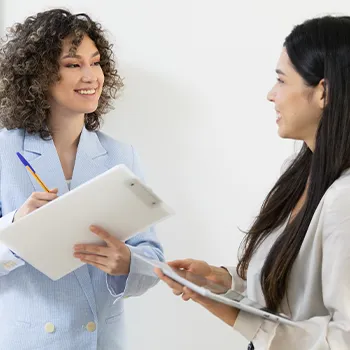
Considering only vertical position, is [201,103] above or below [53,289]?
above

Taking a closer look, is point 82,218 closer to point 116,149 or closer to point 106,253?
point 106,253

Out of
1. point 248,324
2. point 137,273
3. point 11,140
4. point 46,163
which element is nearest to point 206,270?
point 137,273

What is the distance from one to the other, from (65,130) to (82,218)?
0.44 m

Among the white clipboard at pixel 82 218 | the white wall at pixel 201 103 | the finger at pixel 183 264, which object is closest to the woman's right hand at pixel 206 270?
the finger at pixel 183 264

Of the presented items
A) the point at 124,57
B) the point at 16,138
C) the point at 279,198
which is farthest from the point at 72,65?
the point at 279,198

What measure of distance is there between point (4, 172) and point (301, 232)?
79 cm

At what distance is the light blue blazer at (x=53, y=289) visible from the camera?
1.70 metres

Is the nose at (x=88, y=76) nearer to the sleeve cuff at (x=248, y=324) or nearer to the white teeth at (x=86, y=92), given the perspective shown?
the white teeth at (x=86, y=92)

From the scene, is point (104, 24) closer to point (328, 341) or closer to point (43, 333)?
point (43, 333)

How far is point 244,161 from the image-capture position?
7.15 feet

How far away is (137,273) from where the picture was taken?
1.68 m

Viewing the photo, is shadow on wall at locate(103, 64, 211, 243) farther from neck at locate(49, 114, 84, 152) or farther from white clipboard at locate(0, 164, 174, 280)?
white clipboard at locate(0, 164, 174, 280)

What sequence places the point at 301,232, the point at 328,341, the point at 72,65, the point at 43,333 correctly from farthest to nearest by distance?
the point at 72,65, the point at 43,333, the point at 301,232, the point at 328,341

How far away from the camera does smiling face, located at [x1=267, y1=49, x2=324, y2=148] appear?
1355 mm
